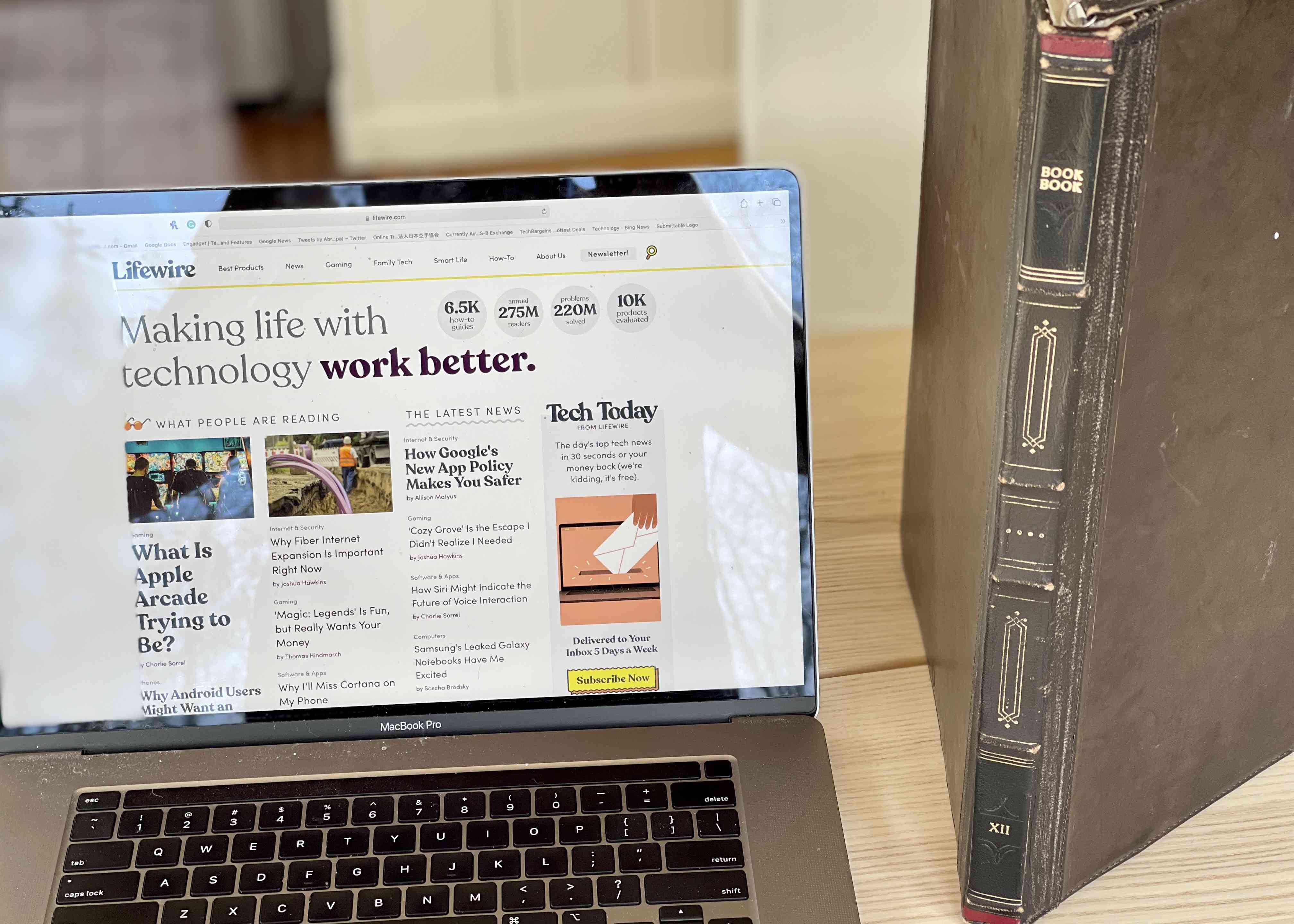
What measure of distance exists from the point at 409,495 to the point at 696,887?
0.74 ft

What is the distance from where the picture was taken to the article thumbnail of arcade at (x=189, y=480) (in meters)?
0.58

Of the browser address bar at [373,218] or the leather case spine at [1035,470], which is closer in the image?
the leather case spine at [1035,470]

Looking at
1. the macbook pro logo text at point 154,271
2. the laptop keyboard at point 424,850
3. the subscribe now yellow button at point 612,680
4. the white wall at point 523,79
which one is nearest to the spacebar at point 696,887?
the laptop keyboard at point 424,850

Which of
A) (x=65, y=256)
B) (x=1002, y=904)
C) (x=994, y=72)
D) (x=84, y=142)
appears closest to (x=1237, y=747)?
(x=1002, y=904)

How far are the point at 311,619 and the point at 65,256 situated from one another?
207mm

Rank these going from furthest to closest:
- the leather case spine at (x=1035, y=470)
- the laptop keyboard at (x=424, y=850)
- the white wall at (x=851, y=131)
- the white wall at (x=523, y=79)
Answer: the white wall at (x=523, y=79)
the white wall at (x=851, y=131)
the laptop keyboard at (x=424, y=850)
the leather case spine at (x=1035, y=470)

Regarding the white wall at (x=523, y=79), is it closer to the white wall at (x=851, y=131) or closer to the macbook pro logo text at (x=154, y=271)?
the white wall at (x=851, y=131)

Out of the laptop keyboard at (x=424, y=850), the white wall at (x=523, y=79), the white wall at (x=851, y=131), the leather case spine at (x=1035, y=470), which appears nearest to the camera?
the leather case spine at (x=1035, y=470)

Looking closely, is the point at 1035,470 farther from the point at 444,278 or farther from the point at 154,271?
the point at 154,271

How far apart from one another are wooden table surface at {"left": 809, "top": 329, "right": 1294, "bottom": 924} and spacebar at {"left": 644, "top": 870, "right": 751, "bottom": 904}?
0.06 meters

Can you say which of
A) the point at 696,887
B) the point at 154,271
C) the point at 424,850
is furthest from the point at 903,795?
the point at 154,271

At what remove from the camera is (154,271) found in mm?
570

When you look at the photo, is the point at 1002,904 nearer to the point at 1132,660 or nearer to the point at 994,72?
the point at 1132,660

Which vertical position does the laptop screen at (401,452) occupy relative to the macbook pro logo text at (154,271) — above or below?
below
